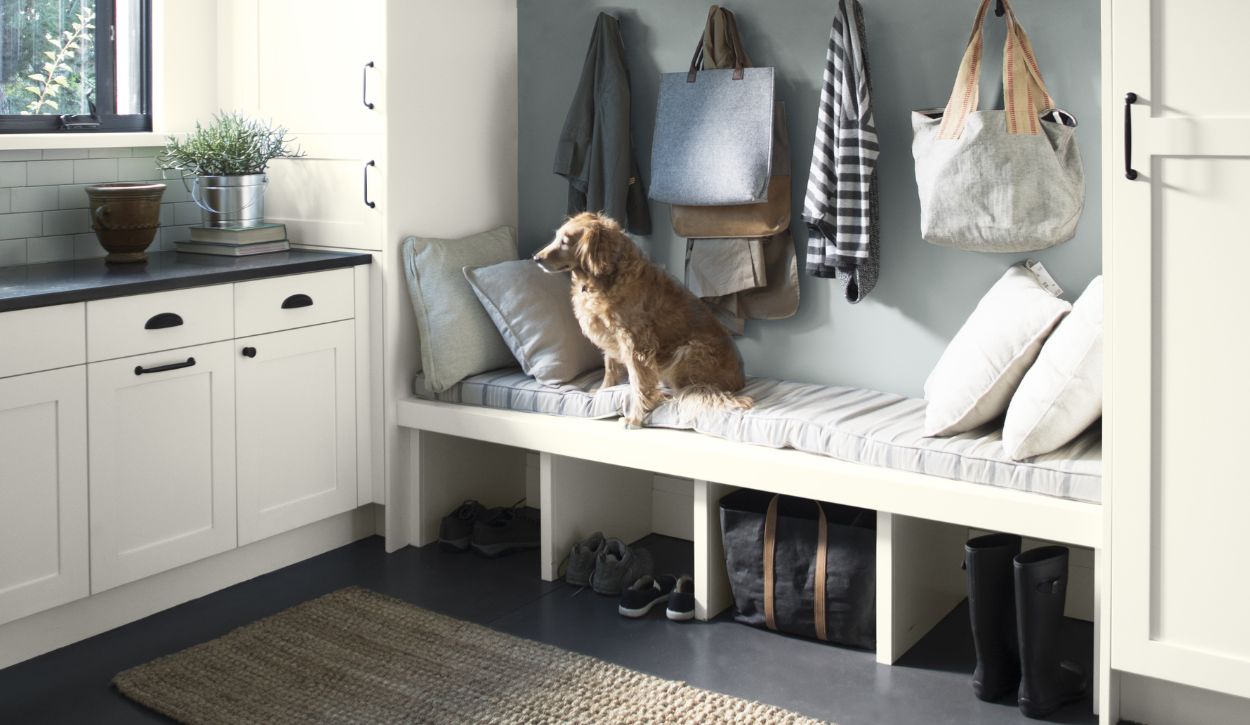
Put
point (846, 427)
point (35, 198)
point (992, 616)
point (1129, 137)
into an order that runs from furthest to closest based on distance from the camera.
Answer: point (35, 198) < point (846, 427) < point (992, 616) < point (1129, 137)

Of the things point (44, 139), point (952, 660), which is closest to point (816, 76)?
point (952, 660)

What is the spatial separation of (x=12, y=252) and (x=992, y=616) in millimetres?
2879

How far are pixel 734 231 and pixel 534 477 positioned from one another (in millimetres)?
1214

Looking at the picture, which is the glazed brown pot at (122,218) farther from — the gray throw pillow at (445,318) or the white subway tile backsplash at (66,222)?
the gray throw pillow at (445,318)

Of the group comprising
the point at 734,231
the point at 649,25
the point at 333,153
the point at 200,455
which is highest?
the point at 649,25

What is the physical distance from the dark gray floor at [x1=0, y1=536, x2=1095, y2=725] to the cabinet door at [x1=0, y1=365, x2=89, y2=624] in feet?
0.70

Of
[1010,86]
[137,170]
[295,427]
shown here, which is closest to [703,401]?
[1010,86]

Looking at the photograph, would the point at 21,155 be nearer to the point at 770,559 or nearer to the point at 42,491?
the point at 42,491

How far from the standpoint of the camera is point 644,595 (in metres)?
3.38

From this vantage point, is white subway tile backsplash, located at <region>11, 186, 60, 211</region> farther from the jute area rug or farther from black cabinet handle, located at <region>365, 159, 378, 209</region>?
the jute area rug

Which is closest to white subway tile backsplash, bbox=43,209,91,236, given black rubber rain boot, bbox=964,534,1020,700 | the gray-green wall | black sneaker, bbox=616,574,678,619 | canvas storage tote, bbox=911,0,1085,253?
the gray-green wall

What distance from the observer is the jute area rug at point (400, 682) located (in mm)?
2760

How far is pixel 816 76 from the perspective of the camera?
351cm

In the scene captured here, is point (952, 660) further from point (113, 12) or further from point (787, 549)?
point (113, 12)
